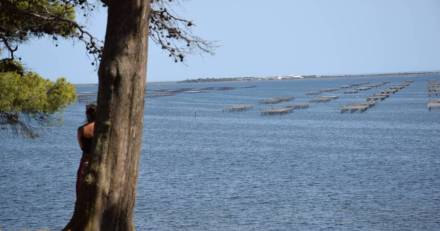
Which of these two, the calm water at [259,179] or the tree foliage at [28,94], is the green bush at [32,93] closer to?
the tree foliage at [28,94]

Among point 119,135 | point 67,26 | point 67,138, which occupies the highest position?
point 67,26

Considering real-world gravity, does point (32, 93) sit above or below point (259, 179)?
above

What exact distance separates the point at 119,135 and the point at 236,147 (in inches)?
2005

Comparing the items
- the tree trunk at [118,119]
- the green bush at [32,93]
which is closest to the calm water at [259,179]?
the green bush at [32,93]

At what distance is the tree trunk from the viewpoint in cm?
886

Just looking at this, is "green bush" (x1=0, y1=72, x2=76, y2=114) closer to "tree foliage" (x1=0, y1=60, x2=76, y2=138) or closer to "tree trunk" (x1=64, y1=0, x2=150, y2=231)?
"tree foliage" (x1=0, y1=60, x2=76, y2=138)

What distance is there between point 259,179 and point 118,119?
31.1m

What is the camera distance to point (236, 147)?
59.7 m

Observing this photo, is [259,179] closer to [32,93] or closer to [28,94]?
[32,93]

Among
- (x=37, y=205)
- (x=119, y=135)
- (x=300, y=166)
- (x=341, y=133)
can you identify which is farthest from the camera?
(x=341, y=133)

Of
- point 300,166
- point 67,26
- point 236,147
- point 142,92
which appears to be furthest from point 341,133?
point 142,92

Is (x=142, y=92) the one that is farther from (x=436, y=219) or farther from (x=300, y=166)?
(x=300, y=166)

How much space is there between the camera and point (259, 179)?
3956cm

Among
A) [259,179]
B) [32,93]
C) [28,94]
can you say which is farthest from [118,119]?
[259,179]
